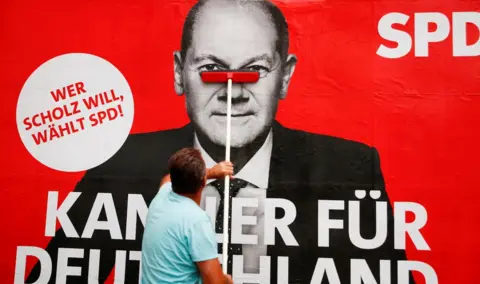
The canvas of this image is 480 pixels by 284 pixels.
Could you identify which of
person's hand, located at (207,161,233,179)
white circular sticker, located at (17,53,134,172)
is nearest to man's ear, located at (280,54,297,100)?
person's hand, located at (207,161,233,179)

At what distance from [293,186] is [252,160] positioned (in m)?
0.32

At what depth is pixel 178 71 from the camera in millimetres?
2734

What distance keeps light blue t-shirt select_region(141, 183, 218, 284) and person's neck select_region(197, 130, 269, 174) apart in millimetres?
1036

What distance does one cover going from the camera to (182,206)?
1.61 metres

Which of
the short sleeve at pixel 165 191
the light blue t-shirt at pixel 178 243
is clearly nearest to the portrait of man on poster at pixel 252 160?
the short sleeve at pixel 165 191

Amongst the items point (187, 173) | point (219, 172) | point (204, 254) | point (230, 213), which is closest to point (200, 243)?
point (204, 254)

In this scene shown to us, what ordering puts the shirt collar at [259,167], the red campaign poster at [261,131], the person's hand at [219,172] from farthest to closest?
the shirt collar at [259,167] → the red campaign poster at [261,131] → the person's hand at [219,172]

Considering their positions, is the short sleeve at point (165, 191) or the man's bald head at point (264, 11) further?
the man's bald head at point (264, 11)

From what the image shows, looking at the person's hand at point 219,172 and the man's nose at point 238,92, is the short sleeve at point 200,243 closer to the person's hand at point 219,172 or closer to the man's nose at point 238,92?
the person's hand at point 219,172

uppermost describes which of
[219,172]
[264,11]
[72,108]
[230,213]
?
[264,11]

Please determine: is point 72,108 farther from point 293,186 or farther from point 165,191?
point 293,186

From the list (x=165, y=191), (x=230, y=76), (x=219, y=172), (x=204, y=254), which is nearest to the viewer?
(x=204, y=254)

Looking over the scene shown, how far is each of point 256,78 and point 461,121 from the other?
4.39 ft

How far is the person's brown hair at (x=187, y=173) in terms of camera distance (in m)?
1.62
